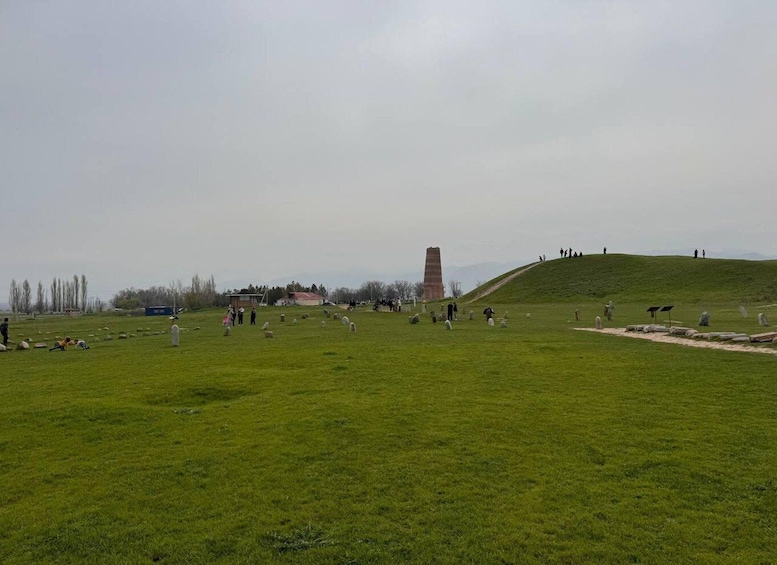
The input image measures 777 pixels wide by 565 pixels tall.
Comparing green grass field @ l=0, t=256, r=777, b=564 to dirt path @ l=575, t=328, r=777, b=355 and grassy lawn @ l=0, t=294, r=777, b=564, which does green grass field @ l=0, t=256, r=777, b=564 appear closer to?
grassy lawn @ l=0, t=294, r=777, b=564

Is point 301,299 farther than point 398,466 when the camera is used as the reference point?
Yes

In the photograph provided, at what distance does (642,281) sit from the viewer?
227 ft

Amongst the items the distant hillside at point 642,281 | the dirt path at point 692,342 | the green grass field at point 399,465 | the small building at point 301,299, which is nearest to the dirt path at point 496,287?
the distant hillside at point 642,281

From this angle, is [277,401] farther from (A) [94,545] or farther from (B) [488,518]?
(B) [488,518]

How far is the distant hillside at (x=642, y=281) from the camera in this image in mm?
57812

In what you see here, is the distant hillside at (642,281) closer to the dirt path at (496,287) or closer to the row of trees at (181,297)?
the dirt path at (496,287)

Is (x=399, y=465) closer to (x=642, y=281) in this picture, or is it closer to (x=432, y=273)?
(x=642, y=281)

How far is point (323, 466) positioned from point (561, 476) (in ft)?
12.6

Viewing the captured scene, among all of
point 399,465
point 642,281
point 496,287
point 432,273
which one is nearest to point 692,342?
point 399,465

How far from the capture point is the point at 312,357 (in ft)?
64.0

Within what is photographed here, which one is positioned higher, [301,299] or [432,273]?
[432,273]

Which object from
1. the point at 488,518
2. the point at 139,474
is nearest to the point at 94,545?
the point at 139,474

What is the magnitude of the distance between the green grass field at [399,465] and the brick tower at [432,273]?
252ft

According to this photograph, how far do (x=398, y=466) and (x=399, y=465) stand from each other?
5 cm
